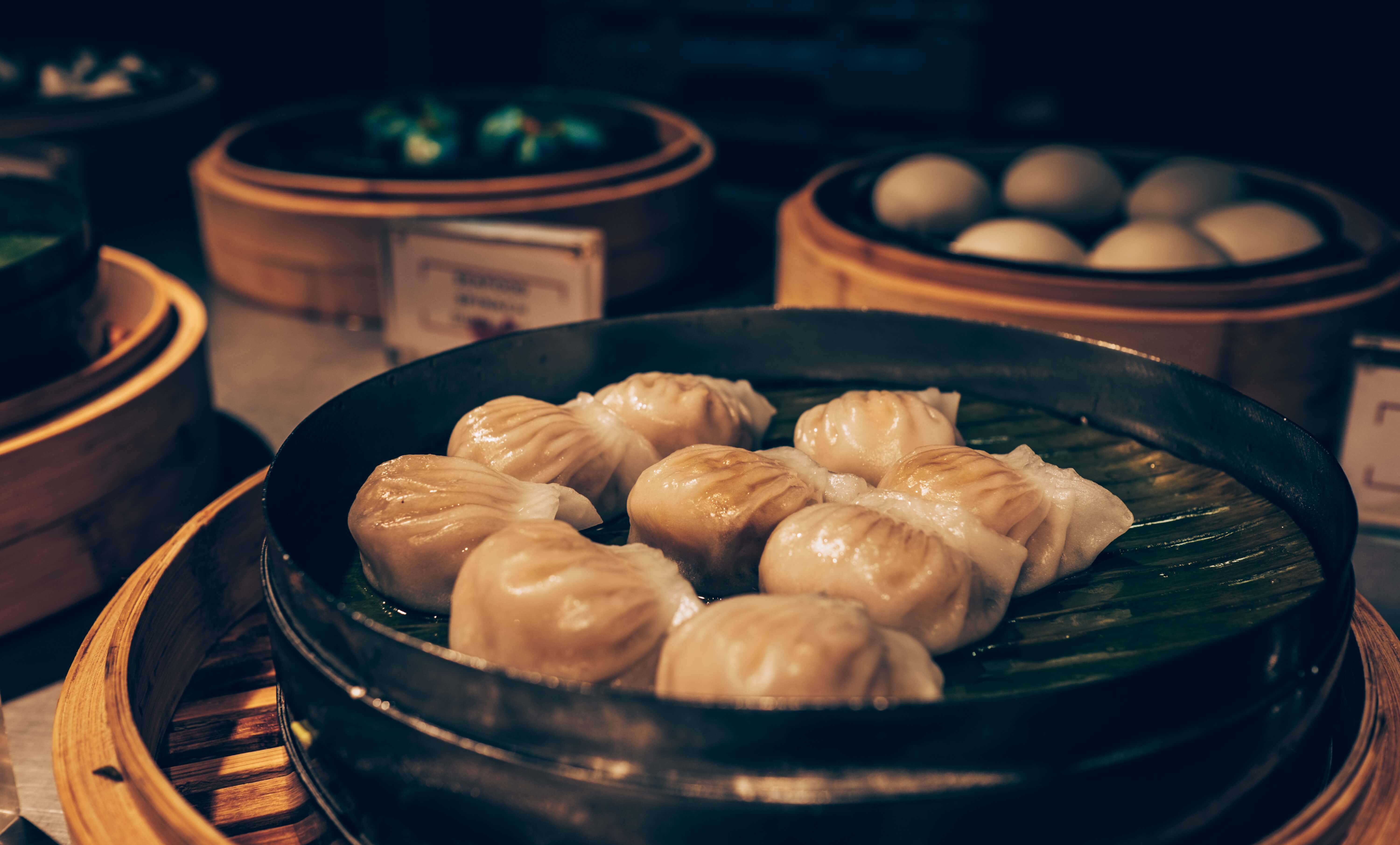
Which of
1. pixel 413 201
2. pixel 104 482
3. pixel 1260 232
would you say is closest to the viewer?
pixel 104 482

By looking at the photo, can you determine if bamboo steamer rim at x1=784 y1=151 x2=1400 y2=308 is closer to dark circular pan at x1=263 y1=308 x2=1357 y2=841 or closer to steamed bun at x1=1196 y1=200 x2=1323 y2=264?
steamed bun at x1=1196 y1=200 x2=1323 y2=264

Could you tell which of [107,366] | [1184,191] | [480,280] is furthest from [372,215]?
[1184,191]

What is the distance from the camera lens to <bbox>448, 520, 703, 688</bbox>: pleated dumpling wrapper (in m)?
0.92

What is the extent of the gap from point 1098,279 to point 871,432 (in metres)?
0.77

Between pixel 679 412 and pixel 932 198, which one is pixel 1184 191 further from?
pixel 679 412

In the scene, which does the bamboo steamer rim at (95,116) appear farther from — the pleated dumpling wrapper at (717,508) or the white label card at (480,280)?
the pleated dumpling wrapper at (717,508)

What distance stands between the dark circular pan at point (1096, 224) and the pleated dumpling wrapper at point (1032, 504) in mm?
794

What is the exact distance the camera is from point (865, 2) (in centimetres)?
315

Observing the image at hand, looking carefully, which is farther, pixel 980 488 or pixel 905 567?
pixel 980 488

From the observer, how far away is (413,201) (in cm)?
250

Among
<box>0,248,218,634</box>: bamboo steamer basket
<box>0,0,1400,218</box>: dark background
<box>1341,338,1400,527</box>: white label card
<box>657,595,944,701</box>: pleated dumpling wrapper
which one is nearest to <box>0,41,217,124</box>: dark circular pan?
<box>0,0,1400,218</box>: dark background

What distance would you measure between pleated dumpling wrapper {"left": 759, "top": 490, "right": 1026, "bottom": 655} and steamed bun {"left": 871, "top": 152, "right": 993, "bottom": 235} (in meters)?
1.39

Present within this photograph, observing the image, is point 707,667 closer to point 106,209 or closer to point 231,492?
point 231,492

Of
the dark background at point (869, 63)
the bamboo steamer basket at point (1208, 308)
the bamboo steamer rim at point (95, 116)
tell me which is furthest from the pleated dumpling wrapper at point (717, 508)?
the bamboo steamer rim at point (95, 116)
